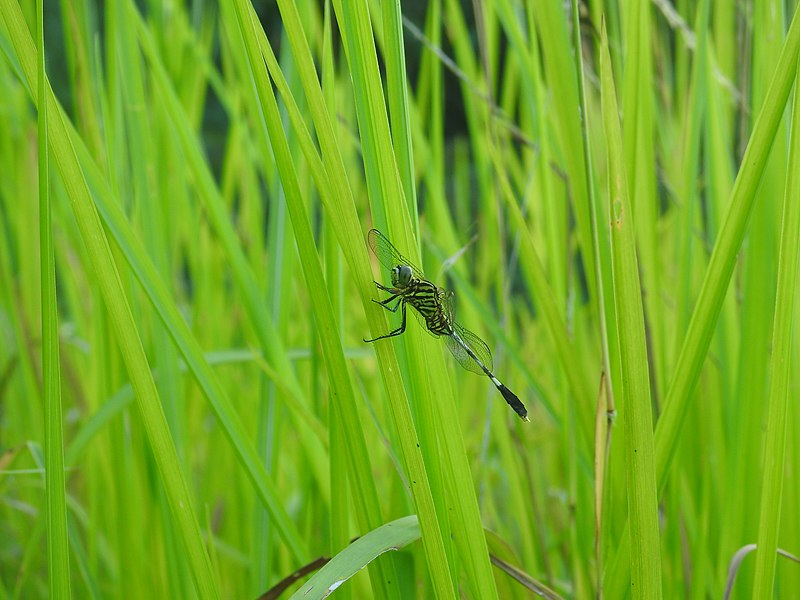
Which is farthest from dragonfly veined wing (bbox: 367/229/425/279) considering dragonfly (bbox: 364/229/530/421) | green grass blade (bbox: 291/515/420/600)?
green grass blade (bbox: 291/515/420/600)

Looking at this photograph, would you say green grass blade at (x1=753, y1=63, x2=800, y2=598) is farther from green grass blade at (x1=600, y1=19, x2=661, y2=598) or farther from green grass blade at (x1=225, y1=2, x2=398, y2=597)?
green grass blade at (x1=225, y1=2, x2=398, y2=597)

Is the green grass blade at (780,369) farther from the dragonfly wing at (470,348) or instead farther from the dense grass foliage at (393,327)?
the dragonfly wing at (470,348)

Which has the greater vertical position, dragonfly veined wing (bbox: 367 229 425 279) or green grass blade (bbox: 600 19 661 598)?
dragonfly veined wing (bbox: 367 229 425 279)

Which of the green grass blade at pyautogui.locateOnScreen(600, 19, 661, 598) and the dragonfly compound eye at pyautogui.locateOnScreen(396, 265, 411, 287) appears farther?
the dragonfly compound eye at pyautogui.locateOnScreen(396, 265, 411, 287)

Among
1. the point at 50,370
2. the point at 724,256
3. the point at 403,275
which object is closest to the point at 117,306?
the point at 50,370

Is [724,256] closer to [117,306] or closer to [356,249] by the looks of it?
[356,249]

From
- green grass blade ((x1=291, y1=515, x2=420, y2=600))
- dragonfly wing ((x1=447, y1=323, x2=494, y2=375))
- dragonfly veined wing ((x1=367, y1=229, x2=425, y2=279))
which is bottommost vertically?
green grass blade ((x1=291, y1=515, x2=420, y2=600))

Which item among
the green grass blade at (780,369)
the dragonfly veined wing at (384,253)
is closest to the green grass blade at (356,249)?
the dragonfly veined wing at (384,253)
